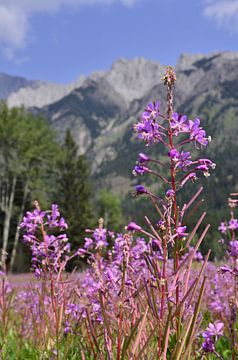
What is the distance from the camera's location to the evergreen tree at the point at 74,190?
47.4m

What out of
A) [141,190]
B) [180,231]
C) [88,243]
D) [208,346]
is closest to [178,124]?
[141,190]

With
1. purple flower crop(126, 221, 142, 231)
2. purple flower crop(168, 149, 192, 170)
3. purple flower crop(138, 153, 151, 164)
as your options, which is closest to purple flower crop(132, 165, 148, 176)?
purple flower crop(138, 153, 151, 164)

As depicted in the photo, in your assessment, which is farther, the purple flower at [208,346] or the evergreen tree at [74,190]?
the evergreen tree at [74,190]

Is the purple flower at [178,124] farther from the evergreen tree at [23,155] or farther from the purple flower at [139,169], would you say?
the evergreen tree at [23,155]

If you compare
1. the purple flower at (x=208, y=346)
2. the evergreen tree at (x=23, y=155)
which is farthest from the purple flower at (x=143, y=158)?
the evergreen tree at (x=23, y=155)

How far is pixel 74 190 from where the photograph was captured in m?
50.0

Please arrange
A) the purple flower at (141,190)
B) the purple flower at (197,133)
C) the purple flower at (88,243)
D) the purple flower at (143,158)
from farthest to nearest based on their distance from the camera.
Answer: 1. the purple flower at (88,243)
2. the purple flower at (197,133)
3. the purple flower at (143,158)
4. the purple flower at (141,190)

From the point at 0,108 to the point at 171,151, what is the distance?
144 ft

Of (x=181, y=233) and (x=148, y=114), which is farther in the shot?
(x=148, y=114)

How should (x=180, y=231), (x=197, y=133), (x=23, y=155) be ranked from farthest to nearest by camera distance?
1. (x=23, y=155)
2. (x=197, y=133)
3. (x=180, y=231)

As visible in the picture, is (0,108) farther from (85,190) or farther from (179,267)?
(179,267)

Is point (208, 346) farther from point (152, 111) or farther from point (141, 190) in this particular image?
point (152, 111)

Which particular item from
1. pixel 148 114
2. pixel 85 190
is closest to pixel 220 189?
pixel 85 190

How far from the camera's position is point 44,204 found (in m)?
49.6
